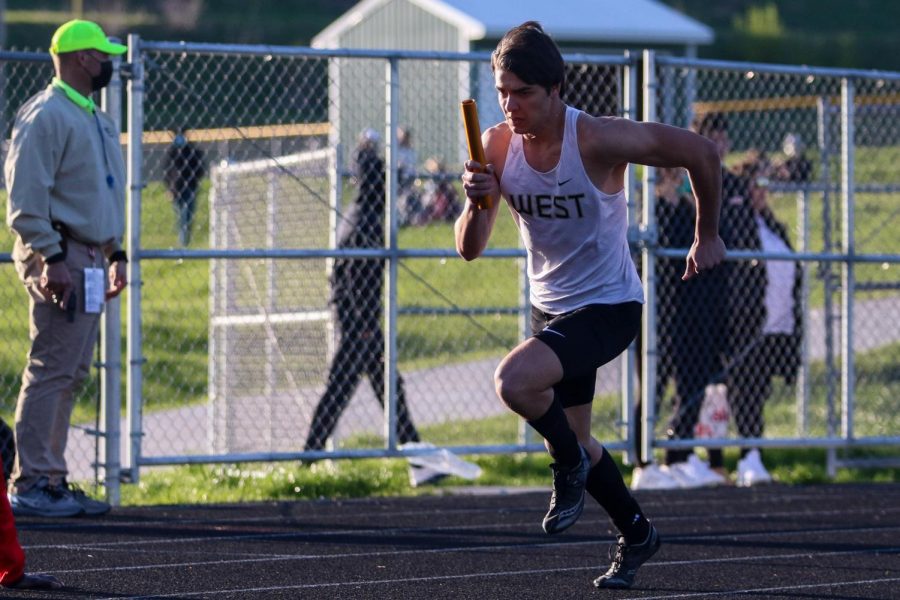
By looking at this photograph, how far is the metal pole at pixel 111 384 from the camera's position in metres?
8.66

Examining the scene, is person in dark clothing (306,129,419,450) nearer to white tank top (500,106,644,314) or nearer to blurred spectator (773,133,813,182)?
blurred spectator (773,133,813,182)

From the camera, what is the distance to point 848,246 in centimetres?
1016

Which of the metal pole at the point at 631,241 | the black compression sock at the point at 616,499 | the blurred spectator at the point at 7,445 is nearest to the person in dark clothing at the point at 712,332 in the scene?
the metal pole at the point at 631,241

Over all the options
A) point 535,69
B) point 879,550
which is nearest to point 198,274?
point 879,550

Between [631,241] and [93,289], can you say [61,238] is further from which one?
[631,241]

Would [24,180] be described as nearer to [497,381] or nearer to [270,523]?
[270,523]

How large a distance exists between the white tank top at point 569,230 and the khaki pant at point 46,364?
9.38ft

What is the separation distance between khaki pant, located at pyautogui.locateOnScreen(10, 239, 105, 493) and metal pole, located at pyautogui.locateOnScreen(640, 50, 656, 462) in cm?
347

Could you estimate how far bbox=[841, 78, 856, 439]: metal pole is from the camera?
10.1m

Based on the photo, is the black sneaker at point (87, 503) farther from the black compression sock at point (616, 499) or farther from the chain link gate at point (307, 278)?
the black compression sock at point (616, 499)

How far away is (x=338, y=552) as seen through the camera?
7.28 meters

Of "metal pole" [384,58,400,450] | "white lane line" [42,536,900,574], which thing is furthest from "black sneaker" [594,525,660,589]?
"metal pole" [384,58,400,450]

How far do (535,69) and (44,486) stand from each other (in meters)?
3.89

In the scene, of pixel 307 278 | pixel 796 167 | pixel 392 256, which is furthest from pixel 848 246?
pixel 307 278
